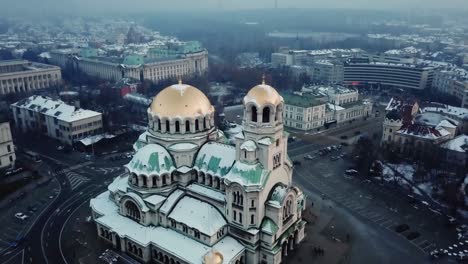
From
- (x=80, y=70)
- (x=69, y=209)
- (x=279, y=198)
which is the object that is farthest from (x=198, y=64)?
(x=279, y=198)

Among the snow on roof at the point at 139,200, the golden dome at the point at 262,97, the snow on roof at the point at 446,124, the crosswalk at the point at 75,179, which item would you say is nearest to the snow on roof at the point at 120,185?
the snow on roof at the point at 139,200

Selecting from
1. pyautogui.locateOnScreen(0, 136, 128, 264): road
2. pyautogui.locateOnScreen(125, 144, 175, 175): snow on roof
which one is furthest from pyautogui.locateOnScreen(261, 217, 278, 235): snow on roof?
pyautogui.locateOnScreen(0, 136, 128, 264): road

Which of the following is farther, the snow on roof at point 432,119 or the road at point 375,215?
the snow on roof at point 432,119

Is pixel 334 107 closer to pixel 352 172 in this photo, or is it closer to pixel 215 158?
pixel 352 172

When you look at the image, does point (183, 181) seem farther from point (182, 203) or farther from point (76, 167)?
point (76, 167)

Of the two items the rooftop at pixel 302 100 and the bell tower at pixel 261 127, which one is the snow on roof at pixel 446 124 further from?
the bell tower at pixel 261 127

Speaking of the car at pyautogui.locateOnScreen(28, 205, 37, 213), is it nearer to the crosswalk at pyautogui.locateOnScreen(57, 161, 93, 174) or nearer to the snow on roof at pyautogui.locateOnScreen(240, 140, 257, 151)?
the crosswalk at pyautogui.locateOnScreen(57, 161, 93, 174)
